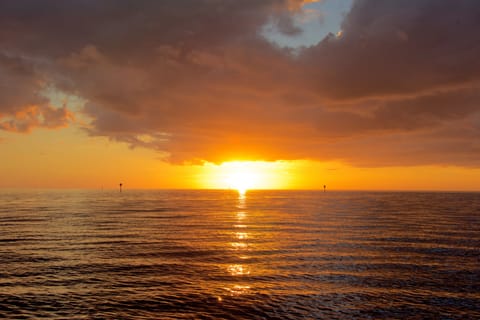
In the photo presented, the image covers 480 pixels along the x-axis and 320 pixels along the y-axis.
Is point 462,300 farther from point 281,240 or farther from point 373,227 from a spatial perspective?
point 373,227

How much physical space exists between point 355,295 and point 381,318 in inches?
159

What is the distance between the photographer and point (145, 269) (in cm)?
3253

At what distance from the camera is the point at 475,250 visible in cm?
4175

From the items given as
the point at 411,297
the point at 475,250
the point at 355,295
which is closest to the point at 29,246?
the point at 355,295

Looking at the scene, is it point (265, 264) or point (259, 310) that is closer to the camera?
point (259, 310)

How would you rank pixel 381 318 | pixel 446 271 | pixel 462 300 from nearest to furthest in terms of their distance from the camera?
1. pixel 381 318
2. pixel 462 300
3. pixel 446 271

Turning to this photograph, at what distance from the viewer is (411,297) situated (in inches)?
989

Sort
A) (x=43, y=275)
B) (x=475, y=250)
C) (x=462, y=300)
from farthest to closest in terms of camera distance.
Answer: (x=475, y=250) → (x=43, y=275) → (x=462, y=300)

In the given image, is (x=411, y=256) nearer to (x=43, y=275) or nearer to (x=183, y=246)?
(x=183, y=246)

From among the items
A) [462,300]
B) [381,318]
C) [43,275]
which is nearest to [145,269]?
[43,275]

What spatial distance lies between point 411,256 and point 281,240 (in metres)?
17.1

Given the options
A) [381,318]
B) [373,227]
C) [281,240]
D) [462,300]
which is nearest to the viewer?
[381,318]

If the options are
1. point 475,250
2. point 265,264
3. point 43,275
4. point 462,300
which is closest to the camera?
point 462,300

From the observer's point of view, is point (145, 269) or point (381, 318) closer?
point (381, 318)
